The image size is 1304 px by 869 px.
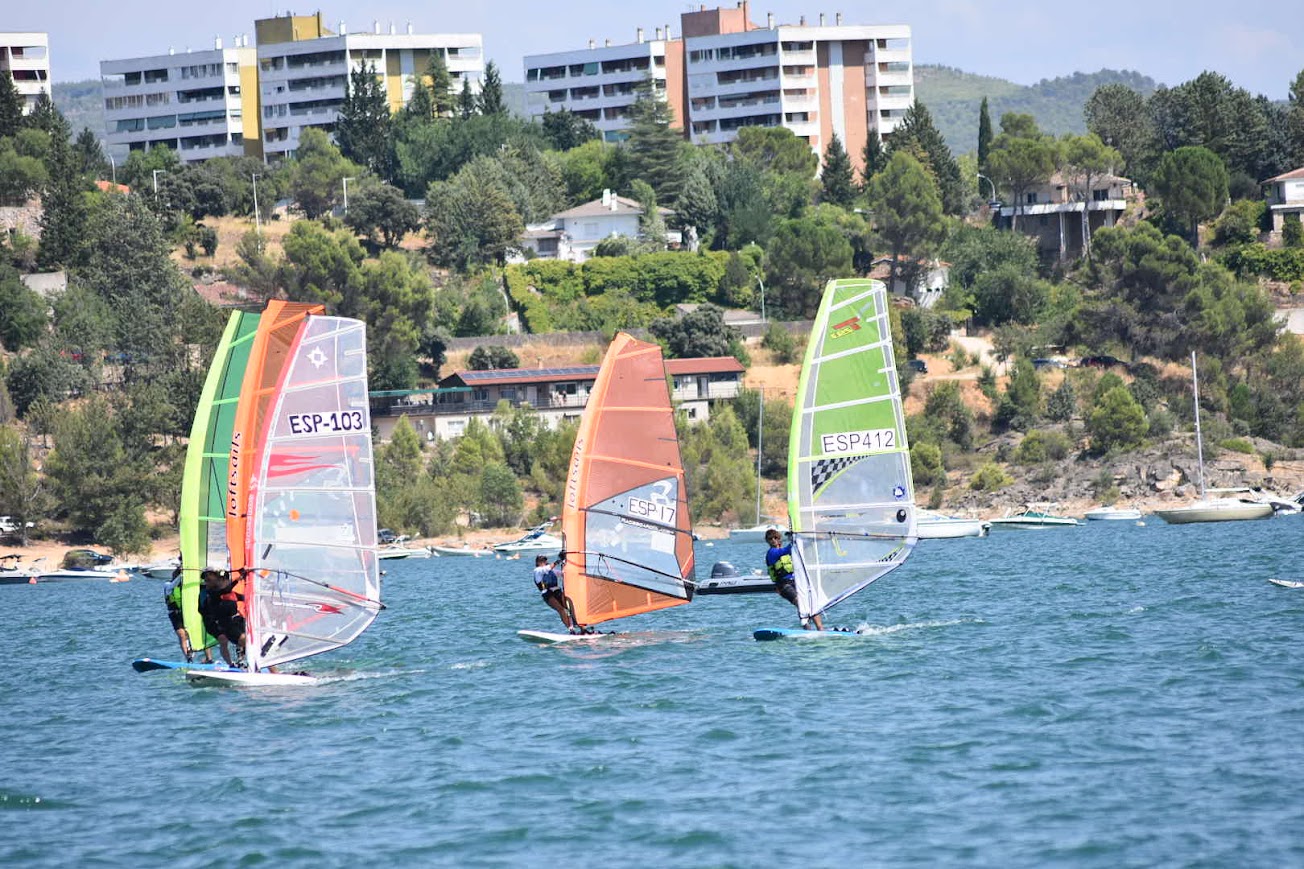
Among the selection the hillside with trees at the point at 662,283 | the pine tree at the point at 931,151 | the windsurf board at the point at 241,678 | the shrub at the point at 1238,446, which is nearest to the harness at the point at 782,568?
the windsurf board at the point at 241,678

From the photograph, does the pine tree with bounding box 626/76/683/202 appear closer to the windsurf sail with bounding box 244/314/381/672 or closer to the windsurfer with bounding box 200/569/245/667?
the windsurf sail with bounding box 244/314/381/672

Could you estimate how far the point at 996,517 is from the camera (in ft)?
244

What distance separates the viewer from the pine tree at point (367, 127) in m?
122

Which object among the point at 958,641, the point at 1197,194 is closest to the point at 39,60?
the point at 1197,194

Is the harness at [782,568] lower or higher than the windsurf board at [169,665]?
higher

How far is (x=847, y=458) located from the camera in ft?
86.4

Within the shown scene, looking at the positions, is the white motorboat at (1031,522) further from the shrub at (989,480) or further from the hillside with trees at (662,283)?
the shrub at (989,480)

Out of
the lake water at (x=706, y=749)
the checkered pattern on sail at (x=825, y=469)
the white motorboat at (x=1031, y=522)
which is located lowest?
the white motorboat at (x=1031, y=522)

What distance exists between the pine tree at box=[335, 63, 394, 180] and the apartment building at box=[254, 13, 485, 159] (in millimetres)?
8663

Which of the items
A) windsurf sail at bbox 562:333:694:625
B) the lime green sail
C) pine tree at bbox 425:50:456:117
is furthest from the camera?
pine tree at bbox 425:50:456:117

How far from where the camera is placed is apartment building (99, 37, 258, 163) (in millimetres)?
140500

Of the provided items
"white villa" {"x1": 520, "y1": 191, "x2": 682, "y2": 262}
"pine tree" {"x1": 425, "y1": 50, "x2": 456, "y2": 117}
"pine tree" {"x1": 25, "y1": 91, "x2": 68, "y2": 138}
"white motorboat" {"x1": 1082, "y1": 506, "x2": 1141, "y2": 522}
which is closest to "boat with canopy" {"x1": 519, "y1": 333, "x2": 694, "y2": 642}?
"white motorboat" {"x1": 1082, "y1": 506, "x2": 1141, "y2": 522}

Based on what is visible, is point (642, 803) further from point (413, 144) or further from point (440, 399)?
point (413, 144)

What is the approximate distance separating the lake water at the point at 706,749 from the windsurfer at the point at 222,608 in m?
0.88
